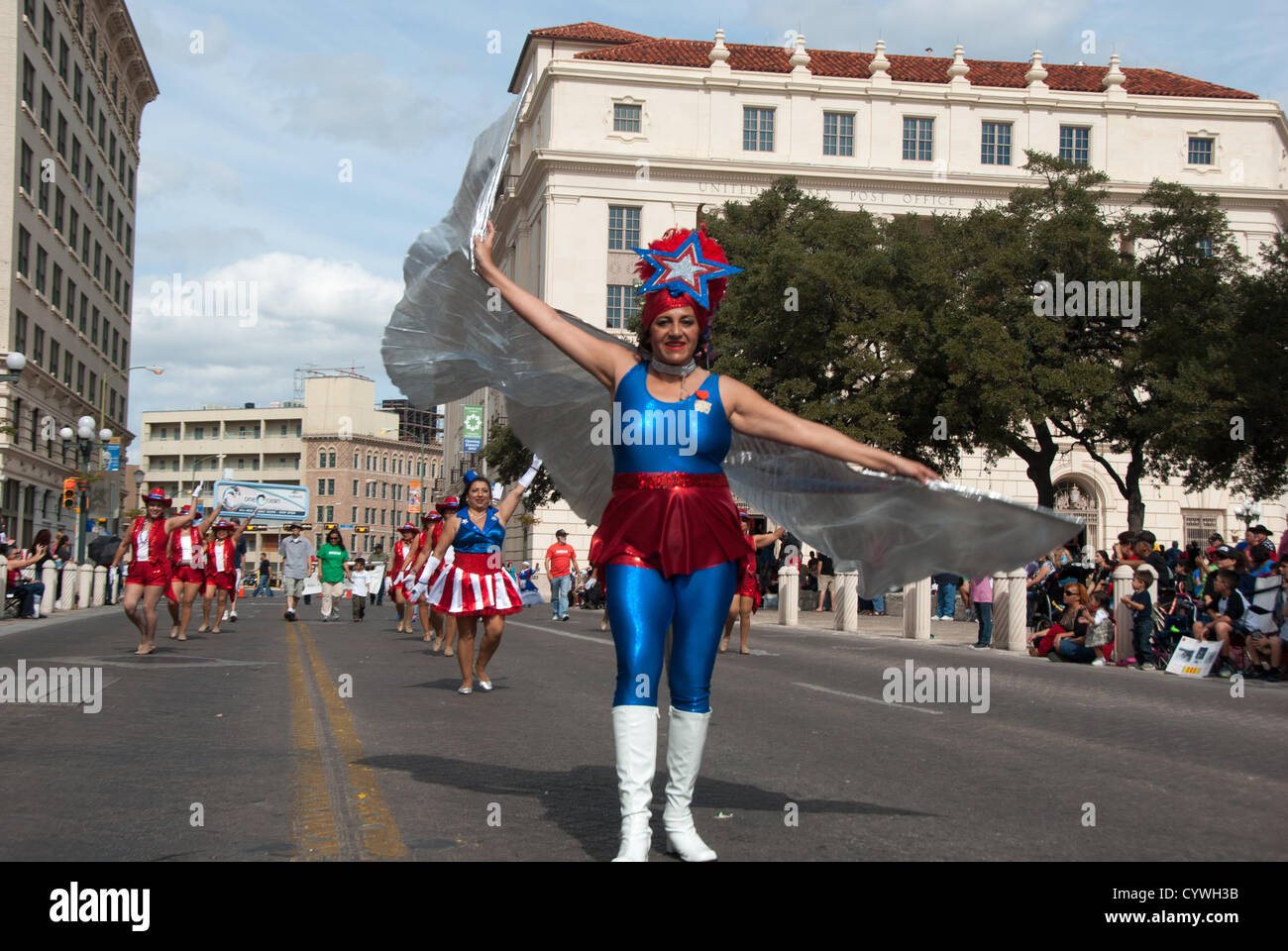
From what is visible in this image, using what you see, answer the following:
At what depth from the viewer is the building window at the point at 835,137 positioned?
6141 cm

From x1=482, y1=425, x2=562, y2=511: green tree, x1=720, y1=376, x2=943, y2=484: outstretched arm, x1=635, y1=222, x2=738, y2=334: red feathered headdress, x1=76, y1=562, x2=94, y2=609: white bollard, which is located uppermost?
x1=482, y1=425, x2=562, y2=511: green tree

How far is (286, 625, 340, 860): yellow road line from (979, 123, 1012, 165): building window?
2271 inches

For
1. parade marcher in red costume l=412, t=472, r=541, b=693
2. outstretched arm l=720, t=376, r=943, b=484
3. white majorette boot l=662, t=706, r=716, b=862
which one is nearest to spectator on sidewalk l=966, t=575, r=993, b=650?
parade marcher in red costume l=412, t=472, r=541, b=693

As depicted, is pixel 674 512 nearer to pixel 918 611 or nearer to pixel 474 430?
pixel 918 611

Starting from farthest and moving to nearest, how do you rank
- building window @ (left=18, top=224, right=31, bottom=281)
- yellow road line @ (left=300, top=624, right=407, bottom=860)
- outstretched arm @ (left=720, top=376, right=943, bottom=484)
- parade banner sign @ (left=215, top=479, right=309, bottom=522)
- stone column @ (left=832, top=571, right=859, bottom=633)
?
parade banner sign @ (left=215, top=479, right=309, bottom=522)
building window @ (left=18, top=224, right=31, bottom=281)
stone column @ (left=832, top=571, right=859, bottom=633)
outstretched arm @ (left=720, top=376, right=943, bottom=484)
yellow road line @ (left=300, top=624, right=407, bottom=860)

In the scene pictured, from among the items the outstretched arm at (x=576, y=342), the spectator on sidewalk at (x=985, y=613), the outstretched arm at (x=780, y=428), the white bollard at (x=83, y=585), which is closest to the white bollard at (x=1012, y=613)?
the spectator on sidewalk at (x=985, y=613)

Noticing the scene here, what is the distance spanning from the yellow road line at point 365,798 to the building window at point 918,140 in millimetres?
56179

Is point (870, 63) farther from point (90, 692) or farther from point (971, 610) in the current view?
point (90, 692)

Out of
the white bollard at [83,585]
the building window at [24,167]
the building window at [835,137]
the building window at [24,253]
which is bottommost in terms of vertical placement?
the white bollard at [83,585]

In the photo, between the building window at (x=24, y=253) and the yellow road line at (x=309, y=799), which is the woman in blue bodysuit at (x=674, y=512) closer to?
the yellow road line at (x=309, y=799)

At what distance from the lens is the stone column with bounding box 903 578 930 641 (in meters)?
22.8

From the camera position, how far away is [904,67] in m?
64.3

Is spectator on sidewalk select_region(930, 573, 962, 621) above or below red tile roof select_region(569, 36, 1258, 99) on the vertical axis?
below

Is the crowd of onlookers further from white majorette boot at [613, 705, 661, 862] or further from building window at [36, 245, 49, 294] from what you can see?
building window at [36, 245, 49, 294]
